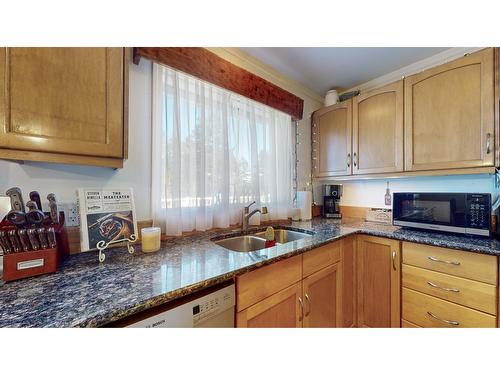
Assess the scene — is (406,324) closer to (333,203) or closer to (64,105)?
(333,203)

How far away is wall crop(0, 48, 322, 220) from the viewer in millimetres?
855

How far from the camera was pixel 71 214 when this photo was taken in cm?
95

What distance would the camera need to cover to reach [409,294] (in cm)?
132

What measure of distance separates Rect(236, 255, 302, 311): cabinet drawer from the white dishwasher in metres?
0.05

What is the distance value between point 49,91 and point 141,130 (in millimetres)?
466

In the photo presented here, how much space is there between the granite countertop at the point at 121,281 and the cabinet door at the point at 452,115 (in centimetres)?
57

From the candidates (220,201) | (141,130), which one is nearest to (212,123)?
(141,130)

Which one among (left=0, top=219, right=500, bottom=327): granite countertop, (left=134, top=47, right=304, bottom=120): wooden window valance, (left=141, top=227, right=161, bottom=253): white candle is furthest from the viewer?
(left=134, top=47, right=304, bottom=120): wooden window valance

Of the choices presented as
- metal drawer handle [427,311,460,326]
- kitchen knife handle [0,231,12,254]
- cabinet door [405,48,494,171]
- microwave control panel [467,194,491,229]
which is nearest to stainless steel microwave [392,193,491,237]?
microwave control panel [467,194,491,229]

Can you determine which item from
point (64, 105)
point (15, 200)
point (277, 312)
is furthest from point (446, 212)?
point (15, 200)

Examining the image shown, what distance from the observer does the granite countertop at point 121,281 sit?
506 millimetres

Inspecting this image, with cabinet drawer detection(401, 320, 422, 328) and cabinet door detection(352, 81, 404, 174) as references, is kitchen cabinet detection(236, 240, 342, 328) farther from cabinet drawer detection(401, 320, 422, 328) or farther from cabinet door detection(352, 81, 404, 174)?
cabinet door detection(352, 81, 404, 174)

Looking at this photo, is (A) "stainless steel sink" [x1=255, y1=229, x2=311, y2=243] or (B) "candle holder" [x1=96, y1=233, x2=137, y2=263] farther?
(A) "stainless steel sink" [x1=255, y1=229, x2=311, y2=243]

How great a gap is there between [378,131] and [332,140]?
0.42m
